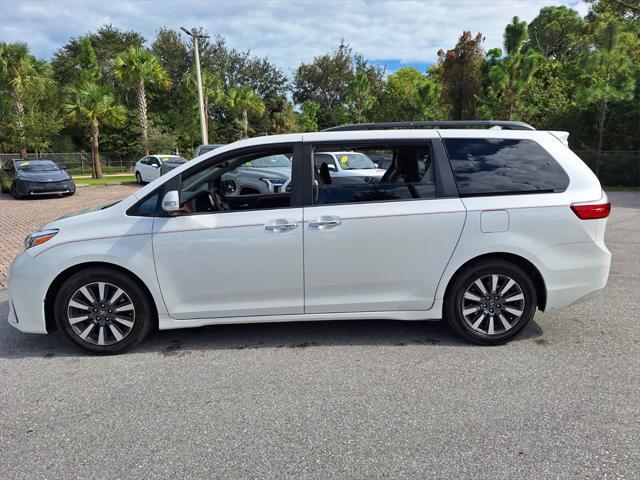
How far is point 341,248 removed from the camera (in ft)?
12.3

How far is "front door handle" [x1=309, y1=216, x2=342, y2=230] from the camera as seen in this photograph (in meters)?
3.71

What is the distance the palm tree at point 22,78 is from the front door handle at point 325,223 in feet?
102

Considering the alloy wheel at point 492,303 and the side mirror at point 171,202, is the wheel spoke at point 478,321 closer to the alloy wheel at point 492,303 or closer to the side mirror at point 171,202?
the alloy wheel at point 492,303

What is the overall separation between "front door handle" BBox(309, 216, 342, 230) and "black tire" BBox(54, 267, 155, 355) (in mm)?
1479

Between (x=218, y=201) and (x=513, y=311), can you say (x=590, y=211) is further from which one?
(x=218, y=201)

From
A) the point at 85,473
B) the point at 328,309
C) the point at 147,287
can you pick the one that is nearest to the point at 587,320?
the point at 328,309

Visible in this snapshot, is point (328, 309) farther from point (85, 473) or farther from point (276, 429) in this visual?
point (85, 473)

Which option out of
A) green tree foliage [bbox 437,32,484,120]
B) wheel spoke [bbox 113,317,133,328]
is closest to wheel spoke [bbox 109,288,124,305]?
wheel spoke [bbox 113,317,133,328]

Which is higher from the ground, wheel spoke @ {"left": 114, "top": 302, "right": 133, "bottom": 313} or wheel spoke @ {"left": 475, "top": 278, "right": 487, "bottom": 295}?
wheel spoke @ {"left": 475, "top": 278, "right": 487, "bottom": 295}

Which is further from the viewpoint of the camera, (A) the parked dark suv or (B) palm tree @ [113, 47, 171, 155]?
(B) palm tree @ [113, 47, 171, 155]

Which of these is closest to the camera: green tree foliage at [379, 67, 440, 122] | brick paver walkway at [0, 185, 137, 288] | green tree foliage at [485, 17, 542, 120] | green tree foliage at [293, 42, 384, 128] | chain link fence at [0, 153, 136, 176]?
brick paver walkway at [0, 185, 137, 288]

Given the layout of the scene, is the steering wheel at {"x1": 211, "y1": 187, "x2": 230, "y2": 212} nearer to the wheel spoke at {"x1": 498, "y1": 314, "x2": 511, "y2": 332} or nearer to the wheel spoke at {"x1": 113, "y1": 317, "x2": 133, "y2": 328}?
the wheel spoke at {"x1": 113, "y1": 317, "x2": 133, "y2": 328}

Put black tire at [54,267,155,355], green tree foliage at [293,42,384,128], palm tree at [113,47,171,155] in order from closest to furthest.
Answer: black tire at [54,267,155,355], palm tree at [113,47,171,155], green tree foliage at [293,42,384,128]

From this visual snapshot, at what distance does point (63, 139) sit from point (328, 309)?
142 feet
